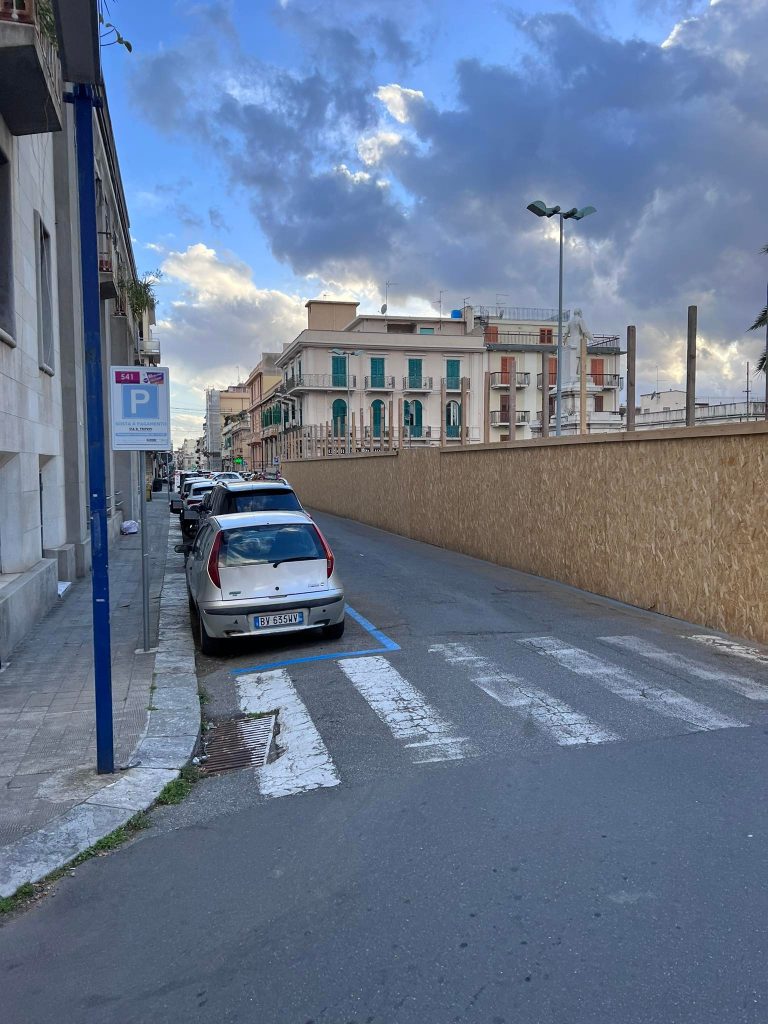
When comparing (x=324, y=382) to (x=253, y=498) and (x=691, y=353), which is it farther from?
(x=691, y=353)

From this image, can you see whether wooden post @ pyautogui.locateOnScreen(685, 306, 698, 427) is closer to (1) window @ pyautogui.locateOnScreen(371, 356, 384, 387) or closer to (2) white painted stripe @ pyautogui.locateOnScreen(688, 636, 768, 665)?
(2) white painted stripe @ pyautogui.locateOnScreen(688, 636, 768, 665)

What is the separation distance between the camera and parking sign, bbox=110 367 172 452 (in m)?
7.74

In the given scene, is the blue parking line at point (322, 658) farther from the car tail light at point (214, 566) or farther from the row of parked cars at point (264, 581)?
the car tail light at point (214, 566)

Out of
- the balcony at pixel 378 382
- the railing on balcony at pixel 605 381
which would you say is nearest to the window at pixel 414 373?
the balcony at pixel 378 382

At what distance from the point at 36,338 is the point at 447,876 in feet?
32.3

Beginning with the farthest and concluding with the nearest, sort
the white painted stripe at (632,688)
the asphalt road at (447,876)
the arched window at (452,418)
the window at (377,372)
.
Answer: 1. the window at (377,372)
2. the arched window at (452,418)
3. the white painted stripe at (632,688)
4. the asphalt road at (447,876)

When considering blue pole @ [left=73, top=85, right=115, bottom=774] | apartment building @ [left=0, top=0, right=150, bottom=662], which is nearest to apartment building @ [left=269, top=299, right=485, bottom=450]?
apartment building @ [left=0, top=0, right=150, bottom=662]

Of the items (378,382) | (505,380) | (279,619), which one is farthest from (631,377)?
(378,382)

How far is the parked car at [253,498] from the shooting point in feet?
38.3

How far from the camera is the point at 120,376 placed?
25.3ft

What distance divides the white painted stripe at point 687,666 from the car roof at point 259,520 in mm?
3715

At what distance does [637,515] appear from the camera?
10492 millimetres

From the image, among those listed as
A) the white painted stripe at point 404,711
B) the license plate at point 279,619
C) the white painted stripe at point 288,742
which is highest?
the license plate at point 279,619

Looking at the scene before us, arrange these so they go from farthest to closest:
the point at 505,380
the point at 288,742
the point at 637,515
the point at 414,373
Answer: the point at 414,373 < the point at 505,380 < the point at 637,515 < the point at 288,742
